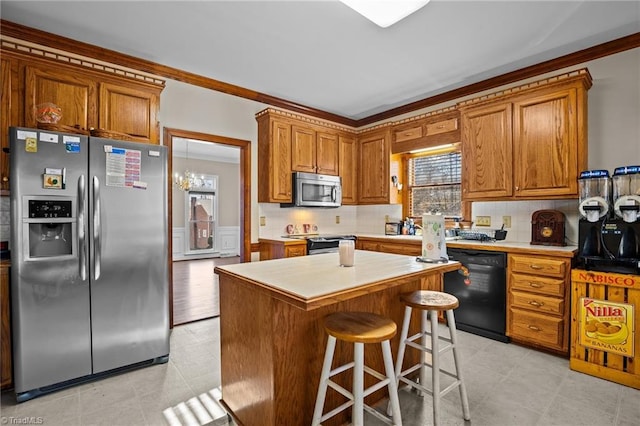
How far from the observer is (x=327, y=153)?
175 inches

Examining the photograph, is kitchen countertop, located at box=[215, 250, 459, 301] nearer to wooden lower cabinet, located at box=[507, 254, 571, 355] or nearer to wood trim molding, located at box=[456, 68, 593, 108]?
wooden lower cabinet, located at box=[507, 254, 571, 355]

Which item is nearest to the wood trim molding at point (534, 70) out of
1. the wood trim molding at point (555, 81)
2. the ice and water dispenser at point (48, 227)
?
the wood trim molding at point (555, 81)

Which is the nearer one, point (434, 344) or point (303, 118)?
point (434, 344)

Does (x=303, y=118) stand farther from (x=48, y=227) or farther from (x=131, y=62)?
(x=48, y=227)

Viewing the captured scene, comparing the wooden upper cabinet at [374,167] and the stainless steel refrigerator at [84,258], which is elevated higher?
the wooden upper cabinet at [374,167]

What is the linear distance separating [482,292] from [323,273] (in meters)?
2.18

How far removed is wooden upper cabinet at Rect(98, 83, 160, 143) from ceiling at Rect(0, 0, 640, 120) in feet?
1.43

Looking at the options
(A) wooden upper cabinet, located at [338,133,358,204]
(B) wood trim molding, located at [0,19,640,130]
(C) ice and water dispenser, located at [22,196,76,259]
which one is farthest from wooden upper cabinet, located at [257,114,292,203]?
(C) ice and water dispenser, located at [22,196,76,259]

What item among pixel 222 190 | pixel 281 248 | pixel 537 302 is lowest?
pixel 537 302

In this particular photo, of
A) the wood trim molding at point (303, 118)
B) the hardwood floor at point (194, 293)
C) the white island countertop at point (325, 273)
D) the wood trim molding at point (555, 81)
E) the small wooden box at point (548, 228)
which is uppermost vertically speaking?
the wood trim molding at point (303, 118)

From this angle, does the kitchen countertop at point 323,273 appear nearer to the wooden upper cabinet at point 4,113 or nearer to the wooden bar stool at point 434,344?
the wooden bar stool at point 434,344

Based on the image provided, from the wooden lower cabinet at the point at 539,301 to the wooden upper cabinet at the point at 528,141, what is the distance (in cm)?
68

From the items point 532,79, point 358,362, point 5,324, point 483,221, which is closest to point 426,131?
point 532,79

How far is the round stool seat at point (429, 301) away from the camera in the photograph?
67.8 inches
